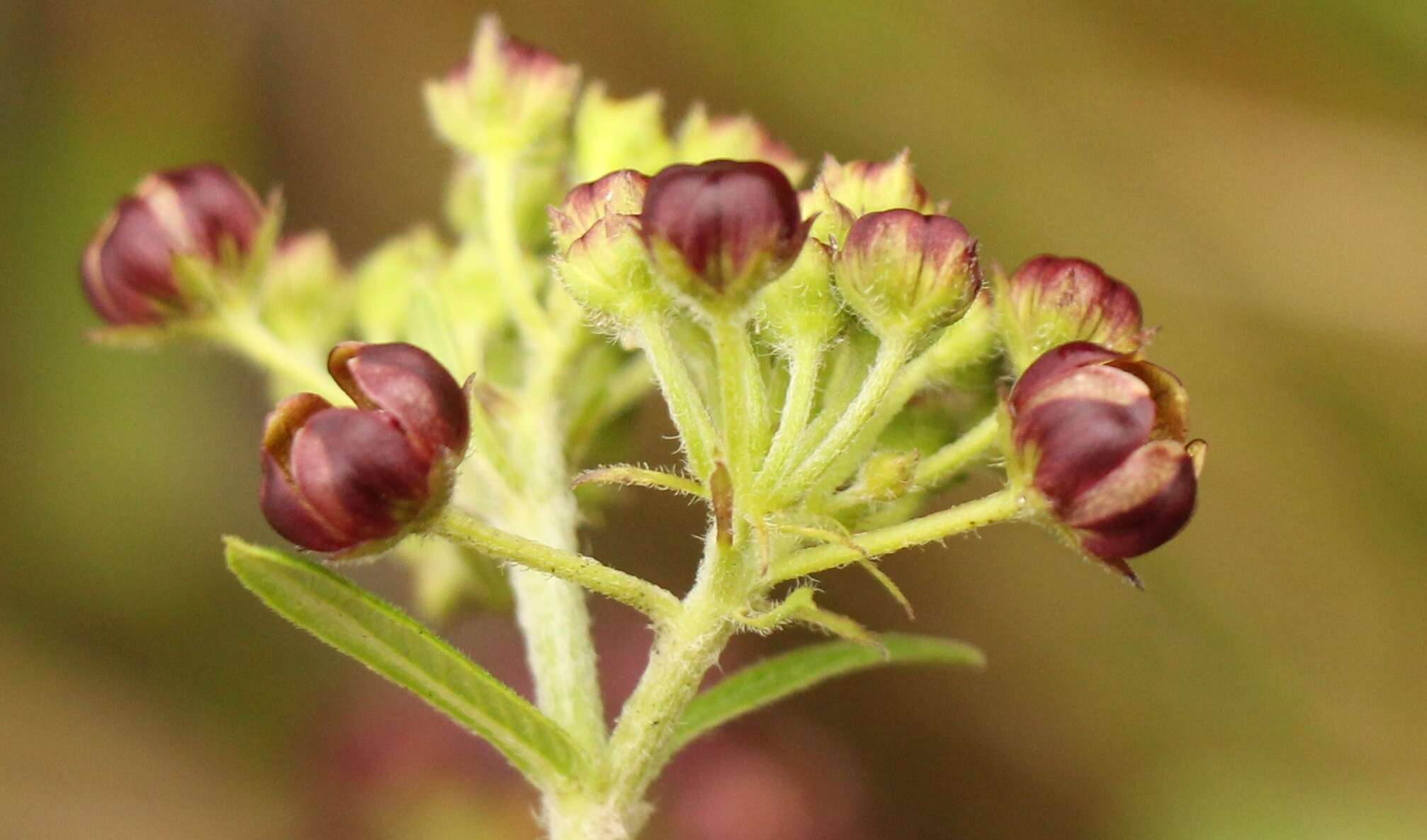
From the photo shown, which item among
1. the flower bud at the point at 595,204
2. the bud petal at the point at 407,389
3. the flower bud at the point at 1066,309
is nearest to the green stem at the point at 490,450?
the flower bud at the point at 595,204

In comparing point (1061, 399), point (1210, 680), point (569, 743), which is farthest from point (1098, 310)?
point (1210, 680)

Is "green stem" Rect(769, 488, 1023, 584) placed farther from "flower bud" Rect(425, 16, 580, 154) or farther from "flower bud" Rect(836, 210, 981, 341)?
"flower bud" Rect(425, 16, 580, 154)

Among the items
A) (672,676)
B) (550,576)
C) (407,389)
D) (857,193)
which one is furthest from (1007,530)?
(407,389)

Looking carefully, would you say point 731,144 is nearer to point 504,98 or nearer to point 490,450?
point 504,98

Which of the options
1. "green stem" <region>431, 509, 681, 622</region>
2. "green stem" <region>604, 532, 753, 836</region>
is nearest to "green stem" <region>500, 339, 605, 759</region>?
"green stem" <region>604, 532, 753, 836</region>

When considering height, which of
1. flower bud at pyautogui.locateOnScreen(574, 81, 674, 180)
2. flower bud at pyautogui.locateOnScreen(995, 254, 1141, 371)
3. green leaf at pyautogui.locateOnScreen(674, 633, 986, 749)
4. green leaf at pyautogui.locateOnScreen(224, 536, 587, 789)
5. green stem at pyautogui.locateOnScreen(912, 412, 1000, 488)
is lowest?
green leaf at pyautogui.locateOnScreen(224, 536, 587, 789)
